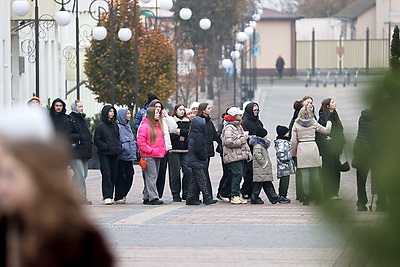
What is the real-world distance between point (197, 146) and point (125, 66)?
12.2m

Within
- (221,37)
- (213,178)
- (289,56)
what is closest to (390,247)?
(213,178)

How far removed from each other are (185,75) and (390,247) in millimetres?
37555

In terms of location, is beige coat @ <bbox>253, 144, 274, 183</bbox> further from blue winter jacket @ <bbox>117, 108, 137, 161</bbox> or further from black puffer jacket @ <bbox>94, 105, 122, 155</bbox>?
black puffer jacket @ <bbox>94, 105, 122, 155</bbox>

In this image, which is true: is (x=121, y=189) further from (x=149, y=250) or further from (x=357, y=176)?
(x=357, y=176)

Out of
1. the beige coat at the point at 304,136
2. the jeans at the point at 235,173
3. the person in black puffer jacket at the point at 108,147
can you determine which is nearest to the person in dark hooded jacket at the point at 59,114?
the person in black puffer jacket at the point at 108,147

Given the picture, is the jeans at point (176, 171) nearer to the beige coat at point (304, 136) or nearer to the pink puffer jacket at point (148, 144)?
the pink puffer jacket at point (148, 144)

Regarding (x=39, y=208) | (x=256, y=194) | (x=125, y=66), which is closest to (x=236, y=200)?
(x=256, y=194)

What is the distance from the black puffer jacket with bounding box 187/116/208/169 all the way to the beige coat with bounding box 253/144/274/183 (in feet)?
2.42

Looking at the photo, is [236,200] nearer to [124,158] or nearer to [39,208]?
[124,158]

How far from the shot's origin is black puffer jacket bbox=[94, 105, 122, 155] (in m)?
17.3

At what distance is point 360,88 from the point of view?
3059mm

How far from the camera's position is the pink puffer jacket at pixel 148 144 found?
690 inches

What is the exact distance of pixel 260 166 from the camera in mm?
17516

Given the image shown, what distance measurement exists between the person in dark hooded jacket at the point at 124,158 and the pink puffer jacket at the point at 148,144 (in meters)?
0.16
